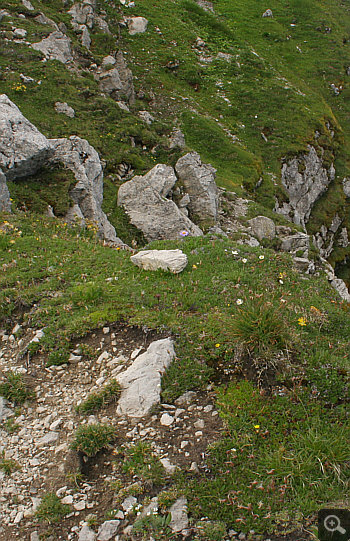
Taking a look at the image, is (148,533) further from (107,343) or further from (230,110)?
(230,110)

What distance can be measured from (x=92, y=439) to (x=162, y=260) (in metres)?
5.34

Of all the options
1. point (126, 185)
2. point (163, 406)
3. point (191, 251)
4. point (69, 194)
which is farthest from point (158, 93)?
point (163, 406)

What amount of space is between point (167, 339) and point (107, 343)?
138 centimetres

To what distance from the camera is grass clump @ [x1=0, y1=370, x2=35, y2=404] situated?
273 inches

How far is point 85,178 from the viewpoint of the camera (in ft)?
63.4

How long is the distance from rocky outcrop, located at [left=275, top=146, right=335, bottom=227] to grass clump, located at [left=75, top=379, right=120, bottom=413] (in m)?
36.9

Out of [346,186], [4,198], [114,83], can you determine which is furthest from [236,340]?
[346,186]

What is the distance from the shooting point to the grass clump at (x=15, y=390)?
6934 millimetres

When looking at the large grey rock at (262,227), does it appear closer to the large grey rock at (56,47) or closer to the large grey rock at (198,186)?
the large grey rock at (198,186)

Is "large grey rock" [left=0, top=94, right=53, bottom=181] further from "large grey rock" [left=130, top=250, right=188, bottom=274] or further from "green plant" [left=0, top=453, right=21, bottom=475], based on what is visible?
"green plant" [left=0, top=453, right=21, bottom=475]

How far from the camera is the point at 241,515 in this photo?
4926mm

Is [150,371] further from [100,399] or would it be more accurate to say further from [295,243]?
[295,243]

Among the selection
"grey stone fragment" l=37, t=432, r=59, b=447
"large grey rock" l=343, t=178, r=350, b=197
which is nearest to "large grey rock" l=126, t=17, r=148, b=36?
"large grey rock" l=343, t=178, r=350, b=197

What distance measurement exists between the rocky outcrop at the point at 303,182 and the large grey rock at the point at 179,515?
38348 millimetres
